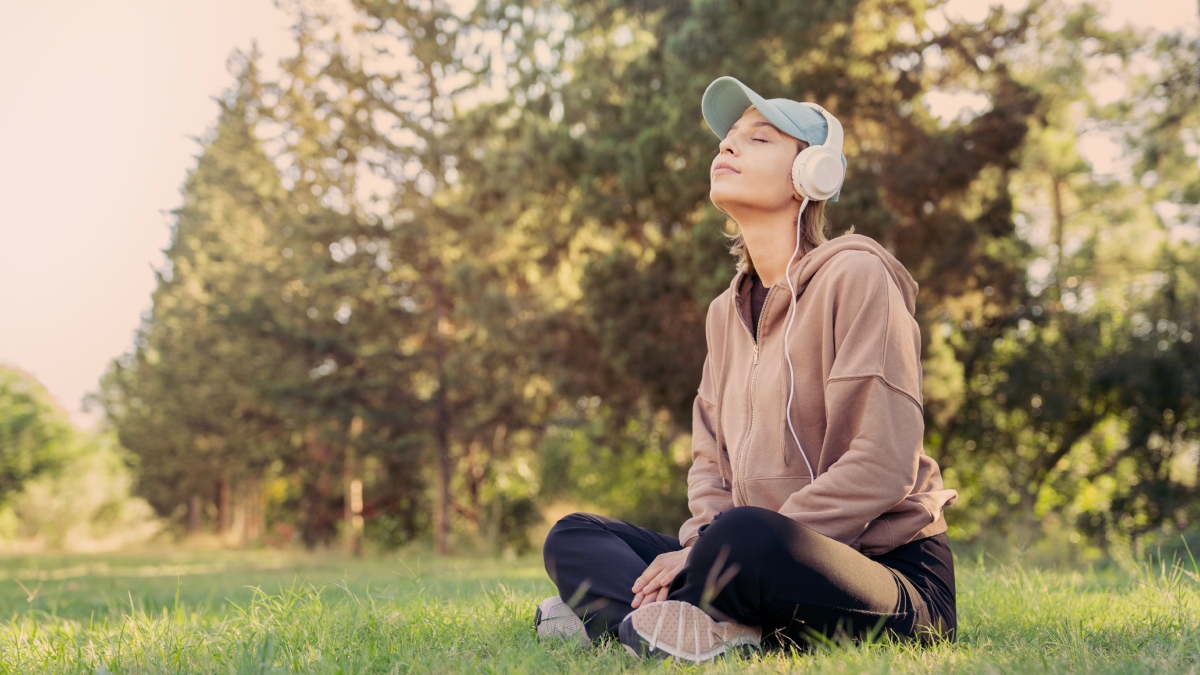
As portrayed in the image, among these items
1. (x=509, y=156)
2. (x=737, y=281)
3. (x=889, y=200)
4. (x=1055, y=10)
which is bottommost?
(x=737, y=281)

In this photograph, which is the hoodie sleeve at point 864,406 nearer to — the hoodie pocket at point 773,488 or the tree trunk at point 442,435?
the hoodie pocket at point 773,488

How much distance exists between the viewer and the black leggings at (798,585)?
7.66 feet

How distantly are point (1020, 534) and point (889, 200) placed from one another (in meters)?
5.21

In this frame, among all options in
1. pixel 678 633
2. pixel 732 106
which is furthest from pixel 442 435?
pixel 678 633

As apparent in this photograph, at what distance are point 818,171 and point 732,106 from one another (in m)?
0.49

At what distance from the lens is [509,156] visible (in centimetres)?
1512

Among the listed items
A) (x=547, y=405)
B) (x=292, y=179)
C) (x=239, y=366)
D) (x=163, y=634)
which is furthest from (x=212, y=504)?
(x=163, y=634)

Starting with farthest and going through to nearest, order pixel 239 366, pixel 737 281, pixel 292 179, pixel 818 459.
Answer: pixel 239 366
pixel 292 179
pixel 737 281
pixel 818 459

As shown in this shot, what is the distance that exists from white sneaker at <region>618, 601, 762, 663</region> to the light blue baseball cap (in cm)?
147

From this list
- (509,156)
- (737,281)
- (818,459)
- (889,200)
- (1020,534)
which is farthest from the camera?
(509,156)

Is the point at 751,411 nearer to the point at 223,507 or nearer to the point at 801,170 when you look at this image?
the point at 801,170

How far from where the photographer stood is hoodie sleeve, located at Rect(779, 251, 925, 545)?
8.18 ft

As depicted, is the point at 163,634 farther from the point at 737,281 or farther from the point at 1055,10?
the point at 1055,10

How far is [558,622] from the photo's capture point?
2.87 metres
